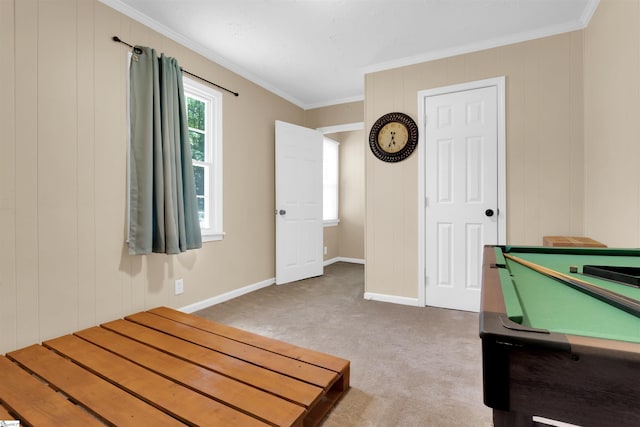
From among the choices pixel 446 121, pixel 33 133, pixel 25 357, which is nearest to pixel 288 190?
pixel 446 121

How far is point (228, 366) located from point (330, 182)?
431cm

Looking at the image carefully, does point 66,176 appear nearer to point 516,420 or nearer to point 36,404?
point 36,404

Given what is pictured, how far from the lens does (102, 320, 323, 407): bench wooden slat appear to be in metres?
1.37

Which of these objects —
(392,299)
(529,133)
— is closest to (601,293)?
(529,133)

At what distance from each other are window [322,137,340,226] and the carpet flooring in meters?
1.92

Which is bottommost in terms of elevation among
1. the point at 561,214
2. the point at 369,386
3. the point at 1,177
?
the point at 369,386

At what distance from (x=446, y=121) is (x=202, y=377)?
9.55ft

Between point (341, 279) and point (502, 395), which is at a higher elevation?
point (502, 395)

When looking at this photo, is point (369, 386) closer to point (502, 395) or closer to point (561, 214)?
point (502, 395)

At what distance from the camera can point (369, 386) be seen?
170 cm

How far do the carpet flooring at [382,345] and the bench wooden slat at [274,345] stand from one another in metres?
0.18

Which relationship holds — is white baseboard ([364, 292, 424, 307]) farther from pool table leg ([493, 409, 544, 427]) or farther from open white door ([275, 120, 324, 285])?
pool table leg ([493, 409, 544, 427])

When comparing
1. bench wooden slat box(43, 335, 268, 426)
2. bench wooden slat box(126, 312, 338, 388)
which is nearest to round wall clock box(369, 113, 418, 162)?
bench wooden slat box(126, 312, 338, 388)

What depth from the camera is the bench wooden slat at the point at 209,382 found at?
1227mm
